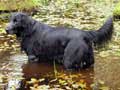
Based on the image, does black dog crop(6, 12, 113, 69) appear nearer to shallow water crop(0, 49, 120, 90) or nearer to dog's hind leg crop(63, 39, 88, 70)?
dog's hind leg crop(63, 39, 88, 70)

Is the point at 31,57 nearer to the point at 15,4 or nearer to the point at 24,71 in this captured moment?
the point at 24,71

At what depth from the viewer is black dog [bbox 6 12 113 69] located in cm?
859

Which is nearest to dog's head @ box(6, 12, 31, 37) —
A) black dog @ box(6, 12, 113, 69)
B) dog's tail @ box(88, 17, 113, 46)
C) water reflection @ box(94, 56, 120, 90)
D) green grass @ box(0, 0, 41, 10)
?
black dog @ box(6, 12, 113, 69)

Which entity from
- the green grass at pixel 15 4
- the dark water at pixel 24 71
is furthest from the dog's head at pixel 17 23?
the green grass at pixel 15 4

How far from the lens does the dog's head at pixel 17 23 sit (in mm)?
9180

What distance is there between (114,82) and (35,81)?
1.49m

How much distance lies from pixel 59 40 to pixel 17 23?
1.04 metres

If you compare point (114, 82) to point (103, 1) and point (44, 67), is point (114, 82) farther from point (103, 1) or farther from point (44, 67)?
point (103, 1)

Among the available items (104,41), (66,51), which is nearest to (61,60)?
(66,51)

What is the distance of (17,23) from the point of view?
921 cm

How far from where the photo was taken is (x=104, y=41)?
8.95 metres

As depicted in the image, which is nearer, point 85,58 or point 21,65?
point 85,58

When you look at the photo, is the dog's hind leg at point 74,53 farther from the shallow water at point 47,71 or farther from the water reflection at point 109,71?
the water reflection at point 109,71

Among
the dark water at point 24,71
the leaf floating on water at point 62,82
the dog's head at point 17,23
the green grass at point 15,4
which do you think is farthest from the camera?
the green grass at point 15,4
